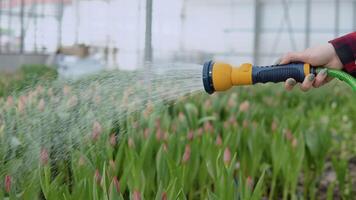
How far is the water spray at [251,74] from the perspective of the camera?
1.11 m

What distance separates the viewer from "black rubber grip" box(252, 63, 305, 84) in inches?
43.6

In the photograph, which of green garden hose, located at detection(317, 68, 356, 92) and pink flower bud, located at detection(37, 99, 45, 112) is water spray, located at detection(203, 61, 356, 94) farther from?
pink flower bud, located at detection(37, 99, 45, 112)

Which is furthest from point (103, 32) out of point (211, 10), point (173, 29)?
point (211, 10)

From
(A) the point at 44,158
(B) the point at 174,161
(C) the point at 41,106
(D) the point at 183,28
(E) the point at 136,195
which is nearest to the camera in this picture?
(E) the point at 136,195

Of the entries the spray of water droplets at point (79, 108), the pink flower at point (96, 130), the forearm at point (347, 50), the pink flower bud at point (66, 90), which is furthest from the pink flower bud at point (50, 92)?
the forearm at point (347, 50)

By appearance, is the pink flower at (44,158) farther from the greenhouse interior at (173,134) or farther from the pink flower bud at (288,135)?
the pink flower bud at (288,135)

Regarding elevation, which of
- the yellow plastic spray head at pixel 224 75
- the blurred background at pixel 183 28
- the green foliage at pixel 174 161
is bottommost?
the green foliage at pixel 174 161

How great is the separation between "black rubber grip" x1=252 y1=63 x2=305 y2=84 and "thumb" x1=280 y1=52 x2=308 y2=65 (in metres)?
0.03

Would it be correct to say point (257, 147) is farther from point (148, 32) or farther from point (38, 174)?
point (38, 174)

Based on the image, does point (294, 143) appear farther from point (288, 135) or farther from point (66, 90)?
point (66, 90)

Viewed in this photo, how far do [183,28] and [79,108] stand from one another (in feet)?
31.2

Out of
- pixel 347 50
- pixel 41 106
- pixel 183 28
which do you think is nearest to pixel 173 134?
pixel 41 106

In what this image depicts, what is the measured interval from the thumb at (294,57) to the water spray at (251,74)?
0.06 ft

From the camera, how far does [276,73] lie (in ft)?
3.64
